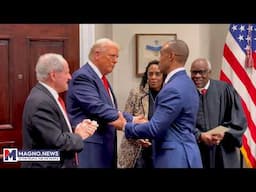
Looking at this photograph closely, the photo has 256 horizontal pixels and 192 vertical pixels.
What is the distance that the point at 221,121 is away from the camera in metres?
2.75

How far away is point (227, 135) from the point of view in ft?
8.82

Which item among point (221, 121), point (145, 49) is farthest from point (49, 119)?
point (145, 49)

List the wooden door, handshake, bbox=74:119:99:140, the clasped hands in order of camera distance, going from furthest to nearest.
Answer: the wooden door
the clasped hands
handshake, bbox=74:119:99:140

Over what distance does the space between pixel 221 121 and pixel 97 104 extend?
0.79 metres

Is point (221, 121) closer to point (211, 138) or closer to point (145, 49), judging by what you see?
point (211, 138)

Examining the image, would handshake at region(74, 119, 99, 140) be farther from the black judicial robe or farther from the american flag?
the american flag

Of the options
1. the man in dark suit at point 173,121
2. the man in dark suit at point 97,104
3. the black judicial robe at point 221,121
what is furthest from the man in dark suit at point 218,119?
the man in dark suit at point 97,104

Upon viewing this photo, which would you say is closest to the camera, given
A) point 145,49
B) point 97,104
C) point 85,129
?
point 85,129

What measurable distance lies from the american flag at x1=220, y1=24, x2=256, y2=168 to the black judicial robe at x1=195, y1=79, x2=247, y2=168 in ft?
1.61

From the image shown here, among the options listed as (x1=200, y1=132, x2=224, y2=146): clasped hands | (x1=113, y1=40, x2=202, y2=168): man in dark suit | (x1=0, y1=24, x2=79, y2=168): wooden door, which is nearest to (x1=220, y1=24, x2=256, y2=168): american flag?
(x1=200, y1=132, x2=224, y2=146): clasped hands

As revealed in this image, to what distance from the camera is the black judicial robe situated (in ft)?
8.87
